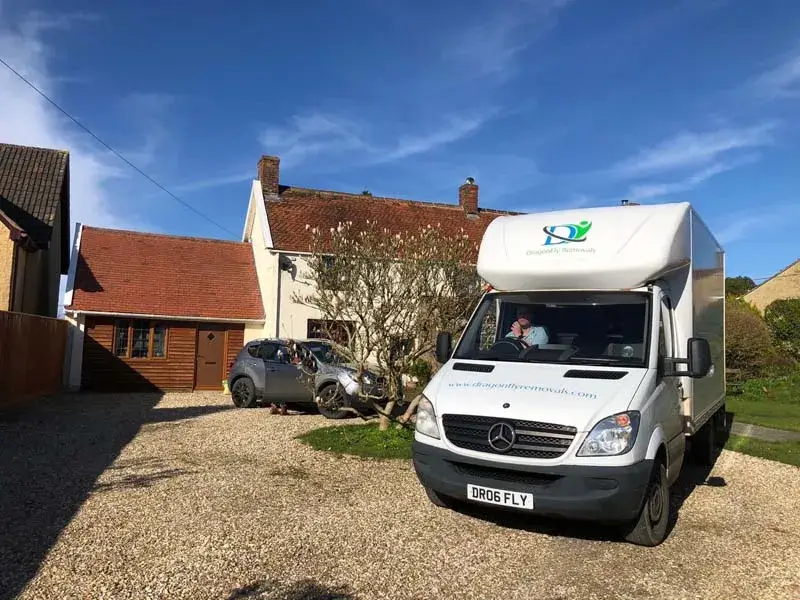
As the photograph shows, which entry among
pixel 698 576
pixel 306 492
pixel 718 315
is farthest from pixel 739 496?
pixel 306 492

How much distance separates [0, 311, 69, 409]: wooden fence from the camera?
13430 millimetres

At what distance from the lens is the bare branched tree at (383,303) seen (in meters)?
10.1

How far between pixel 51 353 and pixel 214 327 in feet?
16.1

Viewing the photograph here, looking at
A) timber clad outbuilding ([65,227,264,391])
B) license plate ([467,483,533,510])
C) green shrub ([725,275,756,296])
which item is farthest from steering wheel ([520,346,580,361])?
green shrub ([725,275,756,296])

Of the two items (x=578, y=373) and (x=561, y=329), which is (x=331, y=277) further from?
(x=578, y=373)

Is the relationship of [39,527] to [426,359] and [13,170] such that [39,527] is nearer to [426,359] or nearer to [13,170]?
[426,359]

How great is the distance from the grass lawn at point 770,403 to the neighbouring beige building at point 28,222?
1844 centimetres

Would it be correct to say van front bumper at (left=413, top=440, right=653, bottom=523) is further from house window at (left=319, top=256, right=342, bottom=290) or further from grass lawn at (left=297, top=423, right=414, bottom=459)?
house window at (left=319, top=256, right=342, bottom=290)

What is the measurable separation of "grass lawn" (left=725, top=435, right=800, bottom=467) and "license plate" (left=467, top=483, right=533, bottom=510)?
6.60m

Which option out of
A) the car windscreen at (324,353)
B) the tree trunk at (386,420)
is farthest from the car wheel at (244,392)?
the tree trunk at (386,420)

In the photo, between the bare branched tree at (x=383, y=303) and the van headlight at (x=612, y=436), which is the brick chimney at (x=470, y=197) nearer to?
the bare branched tree at (x=383, y=303)

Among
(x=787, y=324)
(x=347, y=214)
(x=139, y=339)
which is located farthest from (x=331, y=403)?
(x=787, y=324)

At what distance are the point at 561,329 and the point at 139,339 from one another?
16907mm

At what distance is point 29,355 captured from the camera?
50.3 ft
